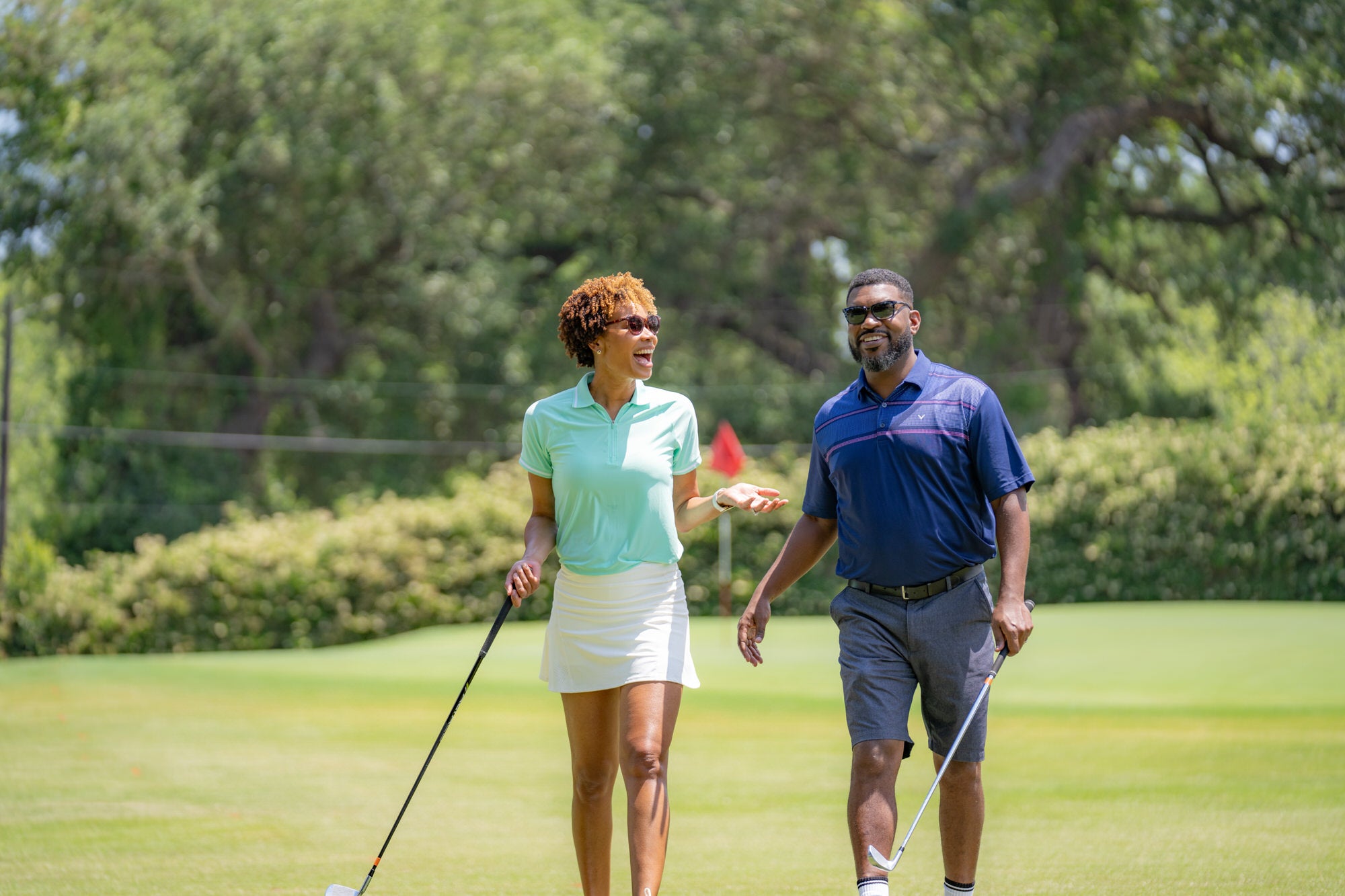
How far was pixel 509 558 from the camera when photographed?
2370cm

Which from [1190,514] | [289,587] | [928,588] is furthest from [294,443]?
[928,588]

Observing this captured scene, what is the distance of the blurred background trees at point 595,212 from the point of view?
29453 mm

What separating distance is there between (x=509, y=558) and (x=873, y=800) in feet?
64.0

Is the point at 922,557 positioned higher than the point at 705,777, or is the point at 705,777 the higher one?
the point at 922,557

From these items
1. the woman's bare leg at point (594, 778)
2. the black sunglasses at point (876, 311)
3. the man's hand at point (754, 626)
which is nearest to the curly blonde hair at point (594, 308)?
the black sunglasses at point (876, 311)

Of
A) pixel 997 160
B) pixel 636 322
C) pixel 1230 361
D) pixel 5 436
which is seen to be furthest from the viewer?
pixel 997 160

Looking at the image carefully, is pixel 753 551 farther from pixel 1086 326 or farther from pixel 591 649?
pixel 591 649

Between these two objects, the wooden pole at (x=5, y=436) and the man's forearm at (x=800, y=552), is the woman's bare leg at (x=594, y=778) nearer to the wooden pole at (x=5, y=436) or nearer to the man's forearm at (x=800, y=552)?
the man's forearm at (x=800, y=552)

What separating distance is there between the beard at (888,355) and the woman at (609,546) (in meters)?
0.56

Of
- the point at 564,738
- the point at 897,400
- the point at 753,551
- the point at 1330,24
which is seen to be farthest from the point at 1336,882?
the point at 1330,24

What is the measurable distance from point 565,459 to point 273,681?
1163cm

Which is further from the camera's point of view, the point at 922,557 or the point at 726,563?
the point at 726,563

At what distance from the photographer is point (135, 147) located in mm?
28359

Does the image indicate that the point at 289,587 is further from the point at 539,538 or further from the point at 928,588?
the point at 928,588
